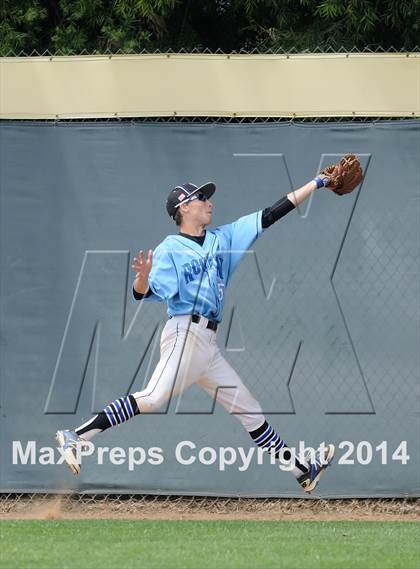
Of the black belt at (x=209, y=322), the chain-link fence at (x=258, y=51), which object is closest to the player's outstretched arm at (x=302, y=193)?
the black belt at (x=209, y=322)

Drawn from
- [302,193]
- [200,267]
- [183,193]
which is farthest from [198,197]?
[302,193]

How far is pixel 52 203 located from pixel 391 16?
2.64m

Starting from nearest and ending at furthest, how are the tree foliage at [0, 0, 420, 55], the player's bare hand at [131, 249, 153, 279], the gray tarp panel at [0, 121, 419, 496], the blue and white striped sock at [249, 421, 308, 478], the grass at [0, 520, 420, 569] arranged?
1. the grass at [0, 520, 420, 569]
2. the player's bare hand at [131, 249, 153, 279]
3. the blue and white striped sock at [249, 421, 308, 478]
4. the gray tarp panel at [0, 121, 419, 496]
5. the tree foliage at [0, 0, 420, 55]

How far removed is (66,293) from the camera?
27.0 ft

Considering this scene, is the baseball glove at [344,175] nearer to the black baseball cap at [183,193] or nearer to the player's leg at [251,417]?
the black baseball cap at [183,193]

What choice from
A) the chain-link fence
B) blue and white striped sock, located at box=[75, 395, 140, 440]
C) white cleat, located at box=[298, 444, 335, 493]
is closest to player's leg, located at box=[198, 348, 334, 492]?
white cleat, located at box=[298, 444, 335, 493]

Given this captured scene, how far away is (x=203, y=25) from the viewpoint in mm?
9359

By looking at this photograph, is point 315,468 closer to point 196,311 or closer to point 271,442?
point 271,442

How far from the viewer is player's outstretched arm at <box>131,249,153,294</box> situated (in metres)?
7.66

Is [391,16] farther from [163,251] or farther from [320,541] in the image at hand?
[320,541]

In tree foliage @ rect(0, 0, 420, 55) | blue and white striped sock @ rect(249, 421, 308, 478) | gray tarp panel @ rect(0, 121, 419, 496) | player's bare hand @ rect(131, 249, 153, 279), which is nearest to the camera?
player's bare hand @ rect(131, 249, 153, 279)

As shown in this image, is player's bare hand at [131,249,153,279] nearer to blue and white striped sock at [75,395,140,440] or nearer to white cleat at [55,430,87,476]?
blue and white striped sock at [75,395,140,440]

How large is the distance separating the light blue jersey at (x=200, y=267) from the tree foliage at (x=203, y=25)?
1621 mm

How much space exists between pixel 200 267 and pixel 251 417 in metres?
1.02
